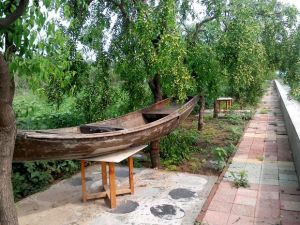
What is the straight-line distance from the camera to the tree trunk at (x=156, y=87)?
24.2 feet

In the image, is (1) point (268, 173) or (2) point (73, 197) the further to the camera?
(1) point (268, 173)

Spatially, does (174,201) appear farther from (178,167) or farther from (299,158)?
(299,158)

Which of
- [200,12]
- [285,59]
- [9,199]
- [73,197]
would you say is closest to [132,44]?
[200,12]

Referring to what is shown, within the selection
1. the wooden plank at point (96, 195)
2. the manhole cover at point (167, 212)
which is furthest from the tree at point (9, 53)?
the wooden plank at point (96, 195)

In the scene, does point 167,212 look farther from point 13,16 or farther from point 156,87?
point 13,16

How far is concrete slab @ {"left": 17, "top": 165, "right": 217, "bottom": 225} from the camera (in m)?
4.70

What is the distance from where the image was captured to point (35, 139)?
12.7ft

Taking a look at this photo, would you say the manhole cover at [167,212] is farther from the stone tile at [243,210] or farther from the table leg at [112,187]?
the stone tile at [243,210]

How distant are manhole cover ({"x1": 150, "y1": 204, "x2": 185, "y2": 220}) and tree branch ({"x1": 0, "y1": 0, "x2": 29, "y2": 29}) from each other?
3.34 metres

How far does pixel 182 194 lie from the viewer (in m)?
5.56

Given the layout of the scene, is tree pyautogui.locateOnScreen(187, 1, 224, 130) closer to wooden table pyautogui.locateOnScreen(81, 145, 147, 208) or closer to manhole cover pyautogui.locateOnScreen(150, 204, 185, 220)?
wooden table pyautogui.locateOnScreen(81, 145, 147, 208)

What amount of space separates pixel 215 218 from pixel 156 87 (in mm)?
3662

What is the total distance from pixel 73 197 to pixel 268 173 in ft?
12.6

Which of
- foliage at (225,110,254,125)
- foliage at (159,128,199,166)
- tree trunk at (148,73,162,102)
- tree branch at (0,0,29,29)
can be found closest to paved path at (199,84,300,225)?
foliage at (159,128,199,166)
